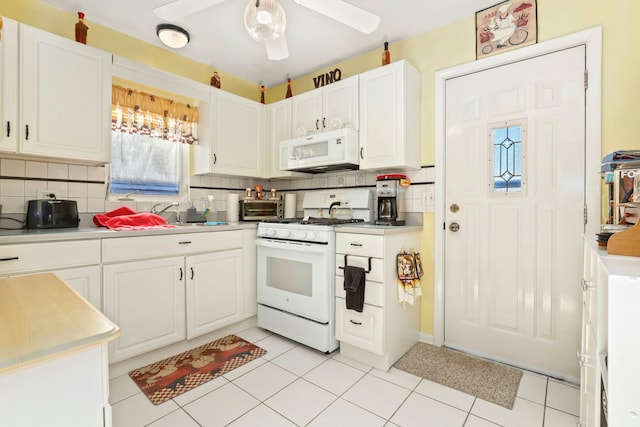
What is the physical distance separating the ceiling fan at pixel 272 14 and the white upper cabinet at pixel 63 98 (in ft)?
2.83

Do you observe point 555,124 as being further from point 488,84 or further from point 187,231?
point 187,231

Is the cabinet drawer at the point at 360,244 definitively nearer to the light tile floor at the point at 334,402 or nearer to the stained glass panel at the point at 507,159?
the light tile floor at the point at 334,402

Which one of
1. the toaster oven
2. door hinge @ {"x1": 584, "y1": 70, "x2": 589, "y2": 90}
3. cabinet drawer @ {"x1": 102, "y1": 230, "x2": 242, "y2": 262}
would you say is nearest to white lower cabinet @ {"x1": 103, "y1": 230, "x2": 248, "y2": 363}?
cabinet drawer @ {"x1": 102, "y1": 230, "x2": 242, "y2": 262}

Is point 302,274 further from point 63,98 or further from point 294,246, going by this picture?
point 63,98

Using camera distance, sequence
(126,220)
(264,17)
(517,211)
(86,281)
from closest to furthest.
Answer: (264,17), (86,281), (517,211), (126,220)

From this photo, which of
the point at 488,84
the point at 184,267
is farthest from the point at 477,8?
the point at 184,267

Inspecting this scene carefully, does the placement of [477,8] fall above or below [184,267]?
above

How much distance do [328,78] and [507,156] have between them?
1.74 meters

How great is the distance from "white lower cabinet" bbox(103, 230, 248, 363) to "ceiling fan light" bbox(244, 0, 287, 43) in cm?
152

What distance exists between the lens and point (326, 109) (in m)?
2.85

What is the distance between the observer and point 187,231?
2.33 m

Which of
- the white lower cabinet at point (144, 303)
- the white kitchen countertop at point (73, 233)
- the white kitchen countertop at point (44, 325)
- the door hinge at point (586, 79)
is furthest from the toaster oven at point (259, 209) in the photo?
the door hinge at point (586, 79)

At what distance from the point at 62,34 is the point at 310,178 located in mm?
2307

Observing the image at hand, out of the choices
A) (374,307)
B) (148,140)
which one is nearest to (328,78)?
(148,140)
